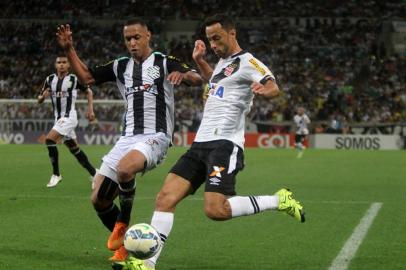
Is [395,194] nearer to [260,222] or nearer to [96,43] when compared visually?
[260,222]

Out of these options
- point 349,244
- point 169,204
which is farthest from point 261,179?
point 169,204

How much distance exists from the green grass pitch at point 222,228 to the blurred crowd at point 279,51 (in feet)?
73.1

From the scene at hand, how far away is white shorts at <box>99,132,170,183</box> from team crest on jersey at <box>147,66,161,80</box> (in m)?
0.59

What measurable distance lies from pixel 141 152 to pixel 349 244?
2.44m

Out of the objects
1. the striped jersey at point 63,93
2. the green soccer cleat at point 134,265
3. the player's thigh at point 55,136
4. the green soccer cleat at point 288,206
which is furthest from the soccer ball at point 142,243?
the striped jersey at point 63,93

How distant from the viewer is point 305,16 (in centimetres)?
4922

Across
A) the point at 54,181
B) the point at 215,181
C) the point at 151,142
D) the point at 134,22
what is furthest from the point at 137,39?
the point at 54,181

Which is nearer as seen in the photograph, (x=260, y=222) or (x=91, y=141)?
(x=260, y=222)

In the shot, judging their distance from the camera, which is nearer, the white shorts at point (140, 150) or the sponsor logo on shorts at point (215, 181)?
the sponsor logo on shorts at point (215, 181)

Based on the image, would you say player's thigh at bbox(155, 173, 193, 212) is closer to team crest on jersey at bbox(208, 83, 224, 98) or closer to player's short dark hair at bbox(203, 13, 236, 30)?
team crest on jersey at bbox(208, 83, 224, 98)

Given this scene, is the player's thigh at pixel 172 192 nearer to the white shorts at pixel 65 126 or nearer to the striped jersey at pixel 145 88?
the striped jersey at pixel 145 88

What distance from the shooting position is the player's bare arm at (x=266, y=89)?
6.57 m

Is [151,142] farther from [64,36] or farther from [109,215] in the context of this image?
[64,36]

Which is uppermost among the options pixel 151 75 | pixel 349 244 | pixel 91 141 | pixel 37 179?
pixel 151 75
